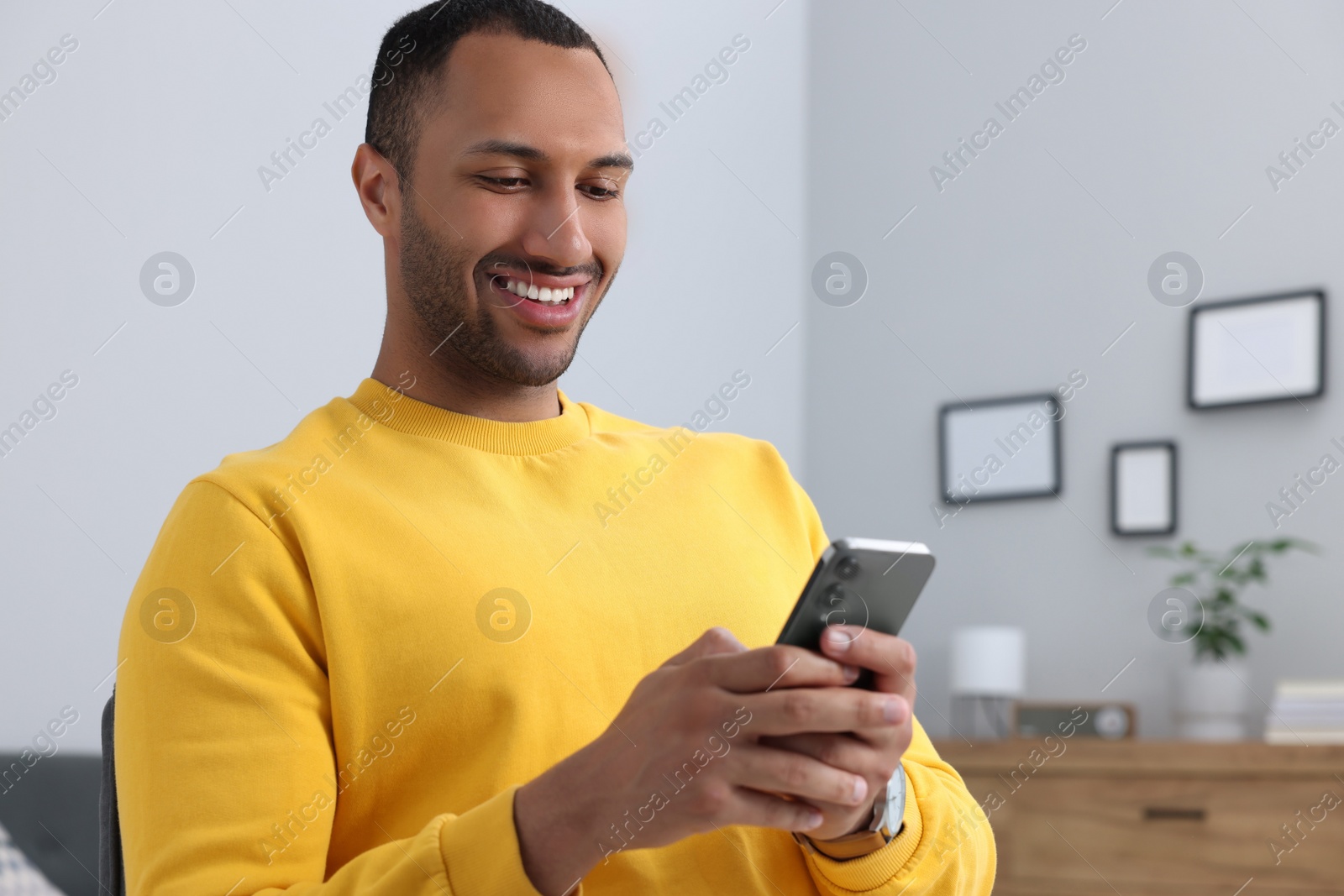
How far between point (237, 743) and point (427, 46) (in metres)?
0.66

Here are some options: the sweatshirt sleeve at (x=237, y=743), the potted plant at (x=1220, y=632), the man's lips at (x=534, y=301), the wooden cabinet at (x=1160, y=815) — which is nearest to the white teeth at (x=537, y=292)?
the man's lips at (x=534, y=301)

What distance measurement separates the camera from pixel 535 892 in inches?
30.3

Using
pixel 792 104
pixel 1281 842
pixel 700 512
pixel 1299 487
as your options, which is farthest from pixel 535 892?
pixel 792 104

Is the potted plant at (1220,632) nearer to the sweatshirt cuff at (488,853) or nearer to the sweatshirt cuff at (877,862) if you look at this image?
the sweatshirt cuff at (877,862)

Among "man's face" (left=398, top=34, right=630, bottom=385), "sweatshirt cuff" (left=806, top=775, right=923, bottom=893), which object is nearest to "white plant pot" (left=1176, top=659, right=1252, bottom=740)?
"sweatshirt cuff" (left=806, top=775, right=923, bottom=893)

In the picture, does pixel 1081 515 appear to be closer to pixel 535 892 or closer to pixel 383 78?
pixel 383 78

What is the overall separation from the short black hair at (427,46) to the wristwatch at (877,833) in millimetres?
681

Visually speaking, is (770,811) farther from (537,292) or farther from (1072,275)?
(1072,275)

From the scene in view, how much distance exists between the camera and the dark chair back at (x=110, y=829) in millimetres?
986

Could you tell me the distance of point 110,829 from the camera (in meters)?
1.00

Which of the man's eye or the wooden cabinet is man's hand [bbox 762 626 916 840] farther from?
the wooden cabinet

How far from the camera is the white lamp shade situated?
358 centimetres

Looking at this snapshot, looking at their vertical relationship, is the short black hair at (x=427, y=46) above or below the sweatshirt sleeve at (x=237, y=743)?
above

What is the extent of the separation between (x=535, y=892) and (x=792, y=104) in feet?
12.9
